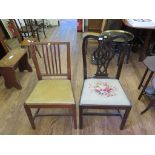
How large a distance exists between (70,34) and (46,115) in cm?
320

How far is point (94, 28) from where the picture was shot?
354 cm

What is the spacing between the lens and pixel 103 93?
1.55 metres

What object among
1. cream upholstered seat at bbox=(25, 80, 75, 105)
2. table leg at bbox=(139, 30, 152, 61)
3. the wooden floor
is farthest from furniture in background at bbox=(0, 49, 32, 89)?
table leg at bbox=(139, 30, 152, 61)

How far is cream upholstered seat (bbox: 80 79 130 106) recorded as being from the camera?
4.81ft

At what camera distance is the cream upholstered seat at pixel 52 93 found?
58.3 inches

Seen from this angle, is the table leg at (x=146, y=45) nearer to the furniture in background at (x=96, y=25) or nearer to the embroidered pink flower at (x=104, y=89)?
the furniture in background at (x=96, y=25)

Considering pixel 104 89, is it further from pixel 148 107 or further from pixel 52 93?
pixel 148 107

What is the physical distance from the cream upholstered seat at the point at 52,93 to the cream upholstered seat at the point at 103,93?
0.16 meters

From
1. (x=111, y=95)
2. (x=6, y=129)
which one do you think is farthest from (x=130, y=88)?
(x=6, y=129)

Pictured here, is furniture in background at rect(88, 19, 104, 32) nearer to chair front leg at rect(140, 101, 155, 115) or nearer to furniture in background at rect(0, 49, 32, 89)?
furniture in background at rect(0, 49, 32, 89)

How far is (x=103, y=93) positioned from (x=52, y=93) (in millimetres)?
499

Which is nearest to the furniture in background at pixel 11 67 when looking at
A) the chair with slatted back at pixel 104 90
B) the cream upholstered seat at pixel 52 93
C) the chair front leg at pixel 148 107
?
the cream upholstered seat at pixel 52 93

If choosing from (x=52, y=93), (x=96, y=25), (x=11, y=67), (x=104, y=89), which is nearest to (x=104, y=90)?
(x=104, y=89)

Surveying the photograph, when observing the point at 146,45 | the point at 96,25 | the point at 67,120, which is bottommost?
the point at 67,120
